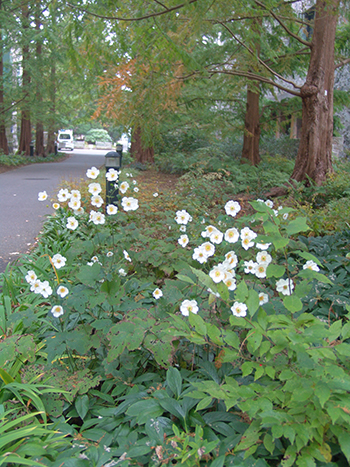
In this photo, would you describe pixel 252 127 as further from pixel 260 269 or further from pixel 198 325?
pixel 198 325

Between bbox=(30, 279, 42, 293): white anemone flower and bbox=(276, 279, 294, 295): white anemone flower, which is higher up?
bbox=(276, 279, 294, 295): white anemone flower

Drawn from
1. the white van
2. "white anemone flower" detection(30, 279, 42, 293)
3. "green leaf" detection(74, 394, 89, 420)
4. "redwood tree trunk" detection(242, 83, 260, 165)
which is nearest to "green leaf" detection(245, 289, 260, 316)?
"green leaf" detection(74, 394, 89, 420)

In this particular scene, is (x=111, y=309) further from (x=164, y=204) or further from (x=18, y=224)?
(x=18, y=224)

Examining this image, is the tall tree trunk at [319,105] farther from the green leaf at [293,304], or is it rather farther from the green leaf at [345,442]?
the green leaf at [345,442]

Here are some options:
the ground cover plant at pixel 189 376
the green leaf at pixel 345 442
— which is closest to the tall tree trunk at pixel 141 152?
the ground cover plant at pixel 189 376

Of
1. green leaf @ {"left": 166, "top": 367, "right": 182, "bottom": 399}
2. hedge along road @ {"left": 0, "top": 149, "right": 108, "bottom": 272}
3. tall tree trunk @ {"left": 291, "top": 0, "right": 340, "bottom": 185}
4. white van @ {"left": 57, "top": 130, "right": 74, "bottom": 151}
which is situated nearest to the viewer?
green leaf @ {"left": 166, "top": 367, "right": 182, "bottom": 399}

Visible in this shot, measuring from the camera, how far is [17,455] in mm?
1585

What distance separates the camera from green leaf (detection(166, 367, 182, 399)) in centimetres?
190

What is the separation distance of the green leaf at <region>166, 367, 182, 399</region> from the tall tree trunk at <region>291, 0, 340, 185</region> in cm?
645

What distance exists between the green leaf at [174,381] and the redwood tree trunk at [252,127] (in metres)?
9.10

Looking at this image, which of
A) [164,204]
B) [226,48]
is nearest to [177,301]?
[164,204]

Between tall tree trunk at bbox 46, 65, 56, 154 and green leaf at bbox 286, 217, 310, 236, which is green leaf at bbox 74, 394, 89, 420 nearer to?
green leaf at bbox 286, 217, 310, 236

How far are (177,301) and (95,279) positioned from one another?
488 millimetres

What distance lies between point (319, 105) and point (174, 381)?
23.6 feet
